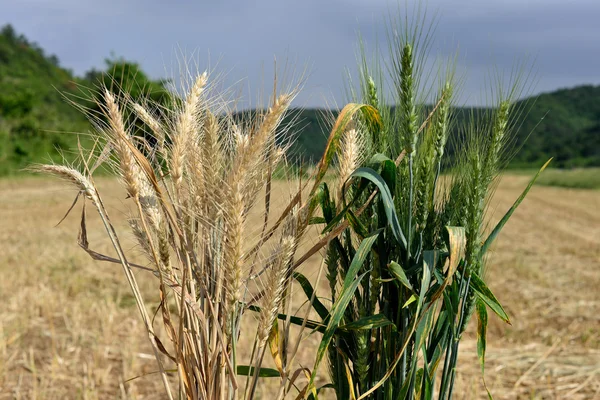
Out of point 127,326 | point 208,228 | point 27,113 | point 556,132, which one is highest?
point 556,132

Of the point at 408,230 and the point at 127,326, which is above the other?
the point at 408,230

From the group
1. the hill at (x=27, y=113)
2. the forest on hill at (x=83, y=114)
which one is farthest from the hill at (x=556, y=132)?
the hill at (x=27, y=113)

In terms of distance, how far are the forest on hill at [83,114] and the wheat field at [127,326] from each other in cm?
23

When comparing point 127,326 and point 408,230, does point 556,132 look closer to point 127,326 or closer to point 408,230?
point 127,326

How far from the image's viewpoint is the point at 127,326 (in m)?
4.16

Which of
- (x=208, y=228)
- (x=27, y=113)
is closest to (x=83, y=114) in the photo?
(x=208, y=228)

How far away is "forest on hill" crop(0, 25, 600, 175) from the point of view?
159 cm

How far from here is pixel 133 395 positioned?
2904mm

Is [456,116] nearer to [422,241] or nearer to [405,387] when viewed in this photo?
[422,241]

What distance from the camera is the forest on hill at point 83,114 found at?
159 cm

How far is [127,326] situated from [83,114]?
291 cm

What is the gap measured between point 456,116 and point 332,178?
1.28 feet

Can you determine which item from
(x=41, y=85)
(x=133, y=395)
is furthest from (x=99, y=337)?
(x=41, y=85)

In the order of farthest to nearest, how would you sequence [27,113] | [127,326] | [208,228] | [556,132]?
[556,132]
[27,113]
[127,326]
[208,228]
